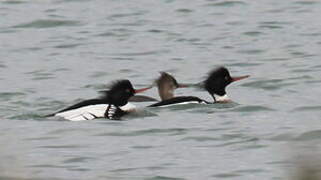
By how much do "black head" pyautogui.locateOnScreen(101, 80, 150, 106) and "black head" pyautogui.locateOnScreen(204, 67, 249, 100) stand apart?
140 cm

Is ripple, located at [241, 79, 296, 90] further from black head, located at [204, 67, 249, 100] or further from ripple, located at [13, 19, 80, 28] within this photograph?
ripple, located at [13, 19, 80, 28]

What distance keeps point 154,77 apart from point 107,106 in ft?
8.69

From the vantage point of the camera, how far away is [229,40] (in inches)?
729

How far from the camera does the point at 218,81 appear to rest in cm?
1512

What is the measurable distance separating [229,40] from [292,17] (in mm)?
2223

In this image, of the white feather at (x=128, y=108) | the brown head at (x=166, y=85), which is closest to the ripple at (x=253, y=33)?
the brown head at (x=166, y=85)

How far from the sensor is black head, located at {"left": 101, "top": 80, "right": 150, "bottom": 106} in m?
13.8

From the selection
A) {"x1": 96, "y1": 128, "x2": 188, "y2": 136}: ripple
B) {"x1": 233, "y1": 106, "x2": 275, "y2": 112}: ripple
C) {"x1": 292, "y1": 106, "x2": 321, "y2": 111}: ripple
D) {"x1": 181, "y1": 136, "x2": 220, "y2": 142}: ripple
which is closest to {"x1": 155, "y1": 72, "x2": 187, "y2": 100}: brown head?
{"x1": 233, "y1": 106, "x2": 275, "y2": 112}: ripple

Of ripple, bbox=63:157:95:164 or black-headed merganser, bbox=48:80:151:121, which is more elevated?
ripple, bbox=63:157:95:164

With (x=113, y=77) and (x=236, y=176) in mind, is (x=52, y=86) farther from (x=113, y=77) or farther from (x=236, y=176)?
(x=236, y=176)

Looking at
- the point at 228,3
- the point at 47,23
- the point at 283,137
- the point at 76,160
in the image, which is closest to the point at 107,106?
the point at 283,137

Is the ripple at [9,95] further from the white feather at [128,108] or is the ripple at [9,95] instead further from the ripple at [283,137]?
the ripple at [283,137]

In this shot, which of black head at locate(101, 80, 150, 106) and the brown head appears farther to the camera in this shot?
the brown head

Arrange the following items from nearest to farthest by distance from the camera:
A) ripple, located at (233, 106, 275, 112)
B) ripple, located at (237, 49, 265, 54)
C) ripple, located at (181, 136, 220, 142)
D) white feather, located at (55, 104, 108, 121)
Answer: ripple, located at (181, 136, 220, 142), white feather, located at (55, 104, 108, 121), ripple, located at (233, 106, 275, 112), ripple, located at (237, 49, 265, 54)
